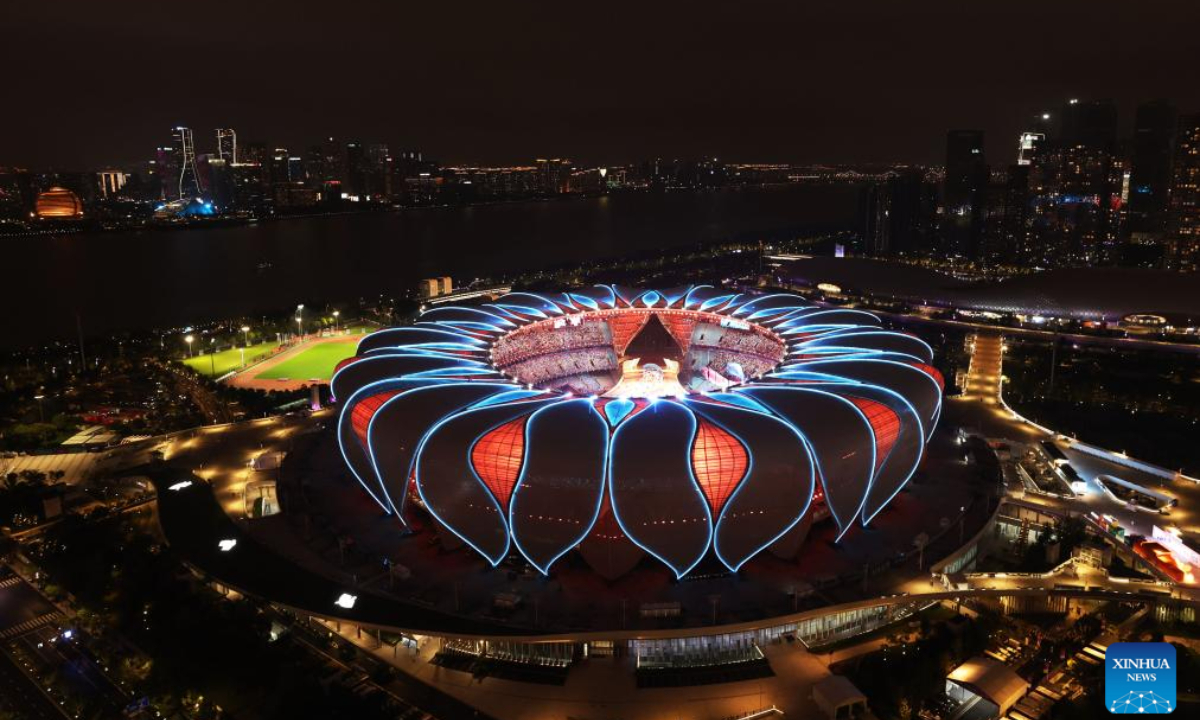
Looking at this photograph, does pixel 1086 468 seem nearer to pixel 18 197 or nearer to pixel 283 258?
pixel 283 258

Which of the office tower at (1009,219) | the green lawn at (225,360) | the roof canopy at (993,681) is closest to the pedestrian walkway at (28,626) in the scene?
the roof canopy at (993,681)

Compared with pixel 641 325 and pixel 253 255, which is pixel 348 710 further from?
pixel 253 255

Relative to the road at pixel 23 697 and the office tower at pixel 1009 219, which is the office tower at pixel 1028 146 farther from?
the road at pixel 23 697

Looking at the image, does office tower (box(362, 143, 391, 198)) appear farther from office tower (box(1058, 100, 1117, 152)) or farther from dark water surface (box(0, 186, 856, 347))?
office tower (box(1058, 100, 1117, 152))

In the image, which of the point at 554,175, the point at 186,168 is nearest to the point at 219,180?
the point at 186,168

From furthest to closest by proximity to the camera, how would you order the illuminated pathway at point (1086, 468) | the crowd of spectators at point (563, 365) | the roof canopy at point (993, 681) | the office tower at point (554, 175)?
the office tower at point (554, 175), the crowd of spectators at point (563, 365), the illuminated pathway at point (1086, 468), the roof canopy at point (993, 681)

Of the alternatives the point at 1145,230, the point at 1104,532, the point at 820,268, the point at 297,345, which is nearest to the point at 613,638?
the point at 1104,532

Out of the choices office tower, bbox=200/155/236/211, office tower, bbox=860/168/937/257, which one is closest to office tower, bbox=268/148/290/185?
office tower, bbox=200/155/236/211
